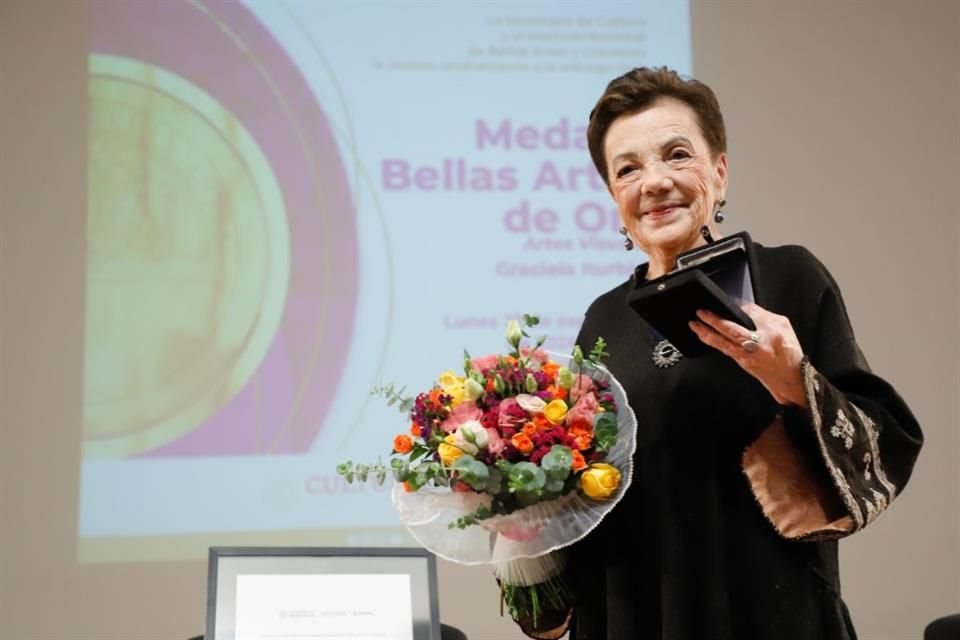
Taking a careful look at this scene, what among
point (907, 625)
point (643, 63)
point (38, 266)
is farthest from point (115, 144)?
point (907, 625)

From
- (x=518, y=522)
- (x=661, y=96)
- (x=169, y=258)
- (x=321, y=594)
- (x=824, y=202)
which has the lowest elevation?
(x=321, y=594)

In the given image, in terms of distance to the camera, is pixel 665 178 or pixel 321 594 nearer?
pixel 665 178

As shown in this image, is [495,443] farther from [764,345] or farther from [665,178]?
[665,178]

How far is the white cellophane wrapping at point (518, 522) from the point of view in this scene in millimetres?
1524

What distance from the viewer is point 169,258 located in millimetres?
3443

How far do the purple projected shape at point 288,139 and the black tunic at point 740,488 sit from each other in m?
1.95

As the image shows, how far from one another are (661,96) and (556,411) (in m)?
0.57

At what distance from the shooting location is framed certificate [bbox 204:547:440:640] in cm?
217

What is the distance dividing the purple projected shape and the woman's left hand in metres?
2.19

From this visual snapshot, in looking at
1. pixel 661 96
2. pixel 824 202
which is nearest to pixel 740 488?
pixel 661 96

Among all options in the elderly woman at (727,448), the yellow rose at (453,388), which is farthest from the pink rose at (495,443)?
the elderly woman at (727,448)

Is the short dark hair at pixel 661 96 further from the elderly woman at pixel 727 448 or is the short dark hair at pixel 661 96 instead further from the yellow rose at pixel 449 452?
the yellow rose at pixel 449 452

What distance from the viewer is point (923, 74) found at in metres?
4.00

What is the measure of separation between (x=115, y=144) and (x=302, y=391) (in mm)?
991
